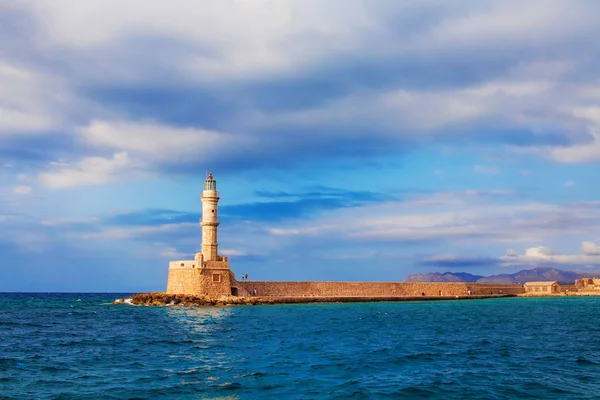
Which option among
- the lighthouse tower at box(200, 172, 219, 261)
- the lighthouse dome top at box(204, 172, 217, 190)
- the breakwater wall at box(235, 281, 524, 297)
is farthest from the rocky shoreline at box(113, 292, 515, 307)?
the lighthouse dome top at box(204, 172, 217, 190)

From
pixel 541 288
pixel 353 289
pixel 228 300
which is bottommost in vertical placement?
pixel 228 300

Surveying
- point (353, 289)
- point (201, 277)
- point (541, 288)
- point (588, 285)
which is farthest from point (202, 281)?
point (588, 285)

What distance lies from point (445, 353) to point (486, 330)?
9898 mm

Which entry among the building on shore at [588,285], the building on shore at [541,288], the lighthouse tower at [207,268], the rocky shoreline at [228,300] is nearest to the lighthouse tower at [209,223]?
the lighthouse tower at [207,268]

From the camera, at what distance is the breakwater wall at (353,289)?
5634 centimetres

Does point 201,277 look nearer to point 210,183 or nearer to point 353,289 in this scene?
point 210,183

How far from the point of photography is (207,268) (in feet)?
169

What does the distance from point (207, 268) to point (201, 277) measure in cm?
87

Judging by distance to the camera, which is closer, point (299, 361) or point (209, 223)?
point (299, 361)

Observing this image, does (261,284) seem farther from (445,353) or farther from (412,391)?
(412,391)

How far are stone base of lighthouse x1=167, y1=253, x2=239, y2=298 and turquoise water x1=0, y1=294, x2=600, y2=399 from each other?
1772 centimetres

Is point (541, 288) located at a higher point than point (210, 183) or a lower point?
lower

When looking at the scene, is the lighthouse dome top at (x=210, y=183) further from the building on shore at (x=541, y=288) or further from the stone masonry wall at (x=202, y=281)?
the building on shore at (x=541, y=288)

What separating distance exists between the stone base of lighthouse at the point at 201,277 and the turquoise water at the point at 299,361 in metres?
17.7
